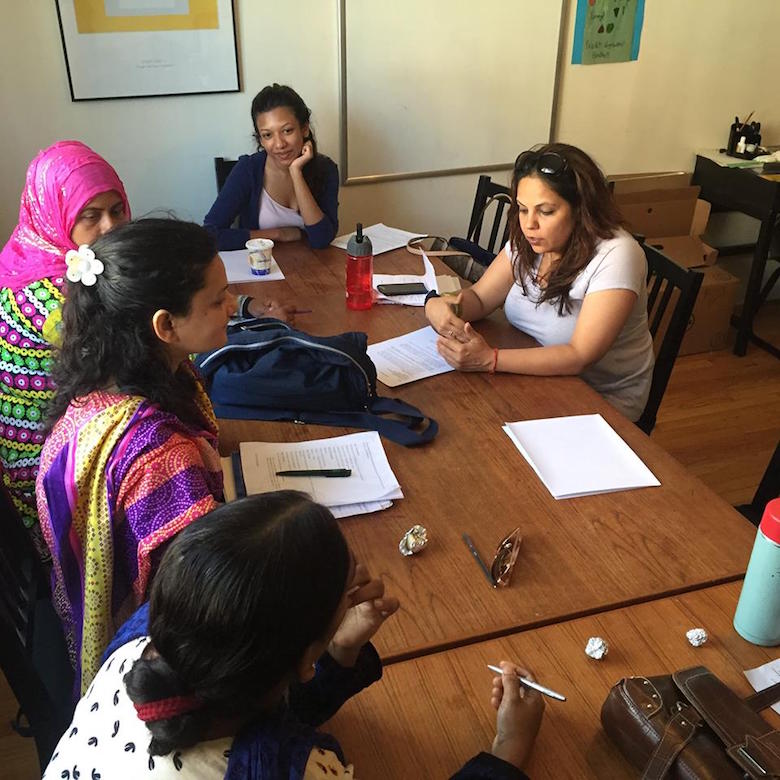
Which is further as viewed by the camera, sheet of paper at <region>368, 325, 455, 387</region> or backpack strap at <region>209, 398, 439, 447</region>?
sheet of paper at <region>368, 325, 455, 387</region>

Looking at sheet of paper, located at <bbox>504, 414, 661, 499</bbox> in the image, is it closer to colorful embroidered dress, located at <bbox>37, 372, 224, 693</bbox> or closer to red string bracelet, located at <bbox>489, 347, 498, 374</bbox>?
red string bracelet, located at <bbox>489, 347, 498, 374</bbox>

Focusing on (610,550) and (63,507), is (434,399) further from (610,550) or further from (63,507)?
(63,507)

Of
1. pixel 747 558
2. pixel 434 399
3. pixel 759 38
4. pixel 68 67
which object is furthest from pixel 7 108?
pixel 759 38

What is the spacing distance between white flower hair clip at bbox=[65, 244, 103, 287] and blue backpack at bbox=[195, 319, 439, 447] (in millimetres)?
418

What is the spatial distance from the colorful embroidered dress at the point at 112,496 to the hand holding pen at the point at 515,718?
1.64ft

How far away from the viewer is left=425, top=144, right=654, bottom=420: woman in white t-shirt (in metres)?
1.72

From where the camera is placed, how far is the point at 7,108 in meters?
2.64

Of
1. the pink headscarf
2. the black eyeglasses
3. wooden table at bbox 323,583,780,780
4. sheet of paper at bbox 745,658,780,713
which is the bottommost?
wooden table at bbox 323,583,780,780

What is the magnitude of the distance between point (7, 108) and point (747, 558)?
2.72 meters

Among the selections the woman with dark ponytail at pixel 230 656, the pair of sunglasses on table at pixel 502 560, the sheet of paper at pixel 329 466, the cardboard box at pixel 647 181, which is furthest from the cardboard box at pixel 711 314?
the woman with dark ponytail at pixel 230 656

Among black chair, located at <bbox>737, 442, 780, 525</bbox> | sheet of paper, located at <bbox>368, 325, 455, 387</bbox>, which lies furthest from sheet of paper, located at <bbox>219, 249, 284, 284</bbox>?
black chair, located at <bbox>737, 442, 780, 525</bbox>

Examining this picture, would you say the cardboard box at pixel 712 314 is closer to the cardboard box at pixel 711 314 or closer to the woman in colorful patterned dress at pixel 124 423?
the cardboard box at pixel 711 314

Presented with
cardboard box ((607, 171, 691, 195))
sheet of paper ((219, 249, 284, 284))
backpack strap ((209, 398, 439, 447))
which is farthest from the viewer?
cardboard box ((607, 171, 691, 195))

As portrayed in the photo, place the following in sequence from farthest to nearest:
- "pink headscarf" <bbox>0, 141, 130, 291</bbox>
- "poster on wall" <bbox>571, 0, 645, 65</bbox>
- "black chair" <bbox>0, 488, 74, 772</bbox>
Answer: "poster on wall" <bbox>571, 0, 645, 65</bbox> < "pink headscarf" <bbox>0, 141, 130, 291</bbox> < "black chair" <bbox>0, 488, 74, 772</bbox>
